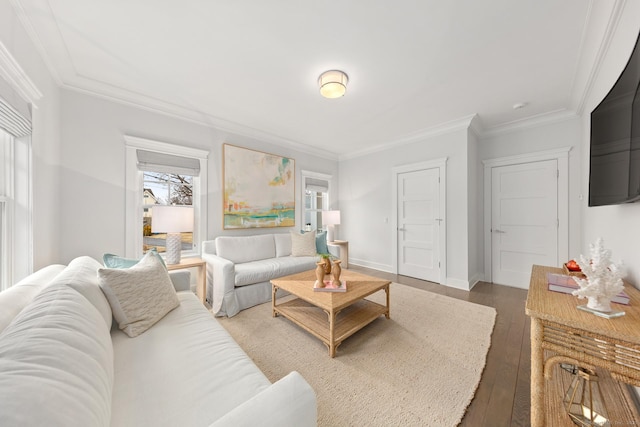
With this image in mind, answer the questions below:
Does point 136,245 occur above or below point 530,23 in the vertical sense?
below

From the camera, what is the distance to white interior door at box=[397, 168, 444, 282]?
3.82 metres

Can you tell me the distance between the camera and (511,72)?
2303 mm

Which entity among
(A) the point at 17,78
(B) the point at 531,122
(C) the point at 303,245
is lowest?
(C) the point at 303,245

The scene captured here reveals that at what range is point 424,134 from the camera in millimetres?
3871

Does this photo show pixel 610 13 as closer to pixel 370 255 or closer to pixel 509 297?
pixel 509 297

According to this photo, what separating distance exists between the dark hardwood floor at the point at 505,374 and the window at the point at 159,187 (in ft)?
11.2

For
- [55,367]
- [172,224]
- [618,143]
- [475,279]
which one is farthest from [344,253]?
[55,367]

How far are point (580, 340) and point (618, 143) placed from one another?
1.21 m

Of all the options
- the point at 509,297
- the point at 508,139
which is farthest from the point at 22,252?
the point at 508,139

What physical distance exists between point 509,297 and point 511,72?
8.91ft

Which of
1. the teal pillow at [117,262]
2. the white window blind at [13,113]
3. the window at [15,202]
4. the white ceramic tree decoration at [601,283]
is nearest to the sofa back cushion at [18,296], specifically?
the teal pillow at [117,262]

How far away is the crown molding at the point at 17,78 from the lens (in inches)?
55.5

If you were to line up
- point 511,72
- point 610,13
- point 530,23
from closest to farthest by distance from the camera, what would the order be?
point 610,13 → point 530,23 → point 511,72

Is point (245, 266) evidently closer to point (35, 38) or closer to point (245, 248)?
point (245, 248)
